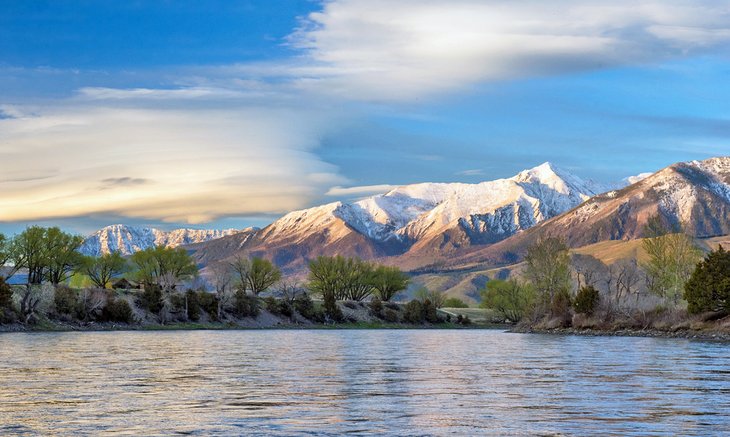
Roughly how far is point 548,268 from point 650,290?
779 inches

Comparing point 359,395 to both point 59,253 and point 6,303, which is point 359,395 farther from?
point 59,253

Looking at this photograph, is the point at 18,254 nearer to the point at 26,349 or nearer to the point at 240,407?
the point at 26,349

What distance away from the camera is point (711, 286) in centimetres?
12712

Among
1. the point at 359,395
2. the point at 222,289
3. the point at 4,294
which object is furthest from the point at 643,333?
the point at 359,395

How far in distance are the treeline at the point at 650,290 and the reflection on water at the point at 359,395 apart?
64912 mm

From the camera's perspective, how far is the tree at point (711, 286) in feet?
414

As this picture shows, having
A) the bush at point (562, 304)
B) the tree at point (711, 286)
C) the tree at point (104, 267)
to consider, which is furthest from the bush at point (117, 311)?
the tree at point (711, 286)

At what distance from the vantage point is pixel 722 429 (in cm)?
2945

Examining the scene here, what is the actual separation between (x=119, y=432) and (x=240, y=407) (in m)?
7.42

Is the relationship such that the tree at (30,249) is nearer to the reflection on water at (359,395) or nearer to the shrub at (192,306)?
the shrub at (192,306)

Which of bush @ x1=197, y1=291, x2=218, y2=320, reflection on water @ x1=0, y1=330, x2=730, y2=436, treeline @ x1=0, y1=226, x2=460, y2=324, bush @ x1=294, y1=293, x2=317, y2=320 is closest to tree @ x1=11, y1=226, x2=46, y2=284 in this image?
treeline @ x1=0, y1=226, x2=460, y2=324

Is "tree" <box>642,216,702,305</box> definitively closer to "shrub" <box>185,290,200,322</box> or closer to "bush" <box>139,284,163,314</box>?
"shrub" <box>185,290,200,322</box>

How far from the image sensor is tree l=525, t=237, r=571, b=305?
174250mm

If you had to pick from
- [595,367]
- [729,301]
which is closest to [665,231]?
[729,301]
